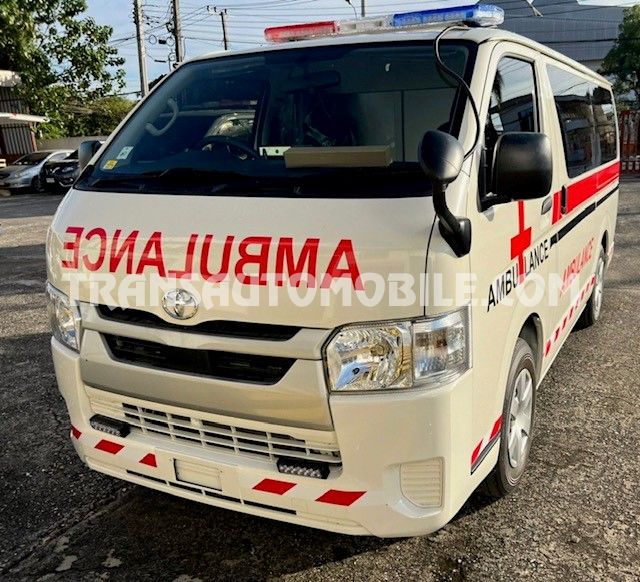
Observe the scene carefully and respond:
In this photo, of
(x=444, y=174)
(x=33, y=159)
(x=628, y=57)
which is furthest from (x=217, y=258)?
(x=628, y=57)

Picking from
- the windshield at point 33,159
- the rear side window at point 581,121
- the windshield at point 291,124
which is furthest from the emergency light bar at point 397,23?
the windshield at point 33,159

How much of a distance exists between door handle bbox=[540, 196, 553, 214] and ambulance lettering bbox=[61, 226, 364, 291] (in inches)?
52.1

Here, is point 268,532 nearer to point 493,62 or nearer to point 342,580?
point 342,580

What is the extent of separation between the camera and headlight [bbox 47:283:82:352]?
8.10 feet

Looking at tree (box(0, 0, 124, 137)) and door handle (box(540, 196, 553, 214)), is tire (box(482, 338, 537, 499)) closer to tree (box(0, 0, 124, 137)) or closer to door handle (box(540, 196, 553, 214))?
door handle (box(540, 196, 553, 214))

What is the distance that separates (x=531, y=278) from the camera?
2840mm

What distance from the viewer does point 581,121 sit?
13.1 ft

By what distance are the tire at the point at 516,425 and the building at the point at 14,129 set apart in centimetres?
2578

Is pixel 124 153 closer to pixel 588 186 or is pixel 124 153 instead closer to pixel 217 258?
pixel 217 258

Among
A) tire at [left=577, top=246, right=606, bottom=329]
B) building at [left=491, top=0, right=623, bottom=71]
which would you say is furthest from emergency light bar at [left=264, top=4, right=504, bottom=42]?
building at [left=491, top=0, right=623, bottom=71]

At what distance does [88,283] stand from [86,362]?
299mm

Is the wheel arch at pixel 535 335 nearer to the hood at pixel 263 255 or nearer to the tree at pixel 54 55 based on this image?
the hood at pixel 263 255

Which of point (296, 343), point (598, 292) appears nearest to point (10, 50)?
point (598, 292)

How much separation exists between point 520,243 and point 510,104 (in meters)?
Answer: 0.62
